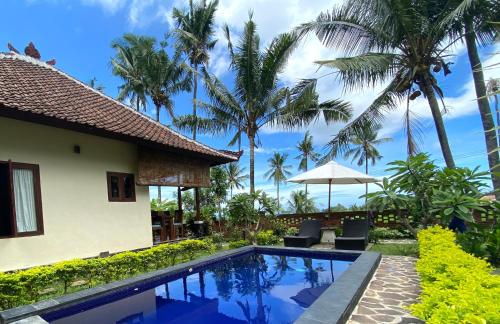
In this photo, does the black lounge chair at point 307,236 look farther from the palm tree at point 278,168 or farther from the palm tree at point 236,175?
the palm tree at point 278,168

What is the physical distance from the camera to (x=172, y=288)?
7.13 m

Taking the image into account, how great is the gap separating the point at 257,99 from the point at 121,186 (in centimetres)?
833

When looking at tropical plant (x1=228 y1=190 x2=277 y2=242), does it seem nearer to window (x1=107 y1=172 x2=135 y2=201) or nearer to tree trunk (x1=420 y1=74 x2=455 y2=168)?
window (x1=107 y1=172 x2=135 y2=201)

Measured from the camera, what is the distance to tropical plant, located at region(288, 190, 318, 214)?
32934 millimetres

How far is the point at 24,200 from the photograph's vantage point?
282 inches

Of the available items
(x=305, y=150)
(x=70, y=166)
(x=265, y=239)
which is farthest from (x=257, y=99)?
(x=305, y=150)

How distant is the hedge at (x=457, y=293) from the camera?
224cm

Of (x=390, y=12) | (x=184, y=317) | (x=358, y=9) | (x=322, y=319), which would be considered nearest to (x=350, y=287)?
(x=322, y=319)

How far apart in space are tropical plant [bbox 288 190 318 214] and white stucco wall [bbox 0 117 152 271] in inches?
967

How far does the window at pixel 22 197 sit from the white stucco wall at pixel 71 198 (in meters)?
0.13

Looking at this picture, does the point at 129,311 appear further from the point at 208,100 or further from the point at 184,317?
the point at 208,100

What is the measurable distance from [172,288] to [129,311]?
1420mm

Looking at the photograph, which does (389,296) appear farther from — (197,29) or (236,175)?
(236,175)

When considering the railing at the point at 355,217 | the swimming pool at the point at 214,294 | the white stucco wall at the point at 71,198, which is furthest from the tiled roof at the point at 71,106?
the railing at the point at 355,217
